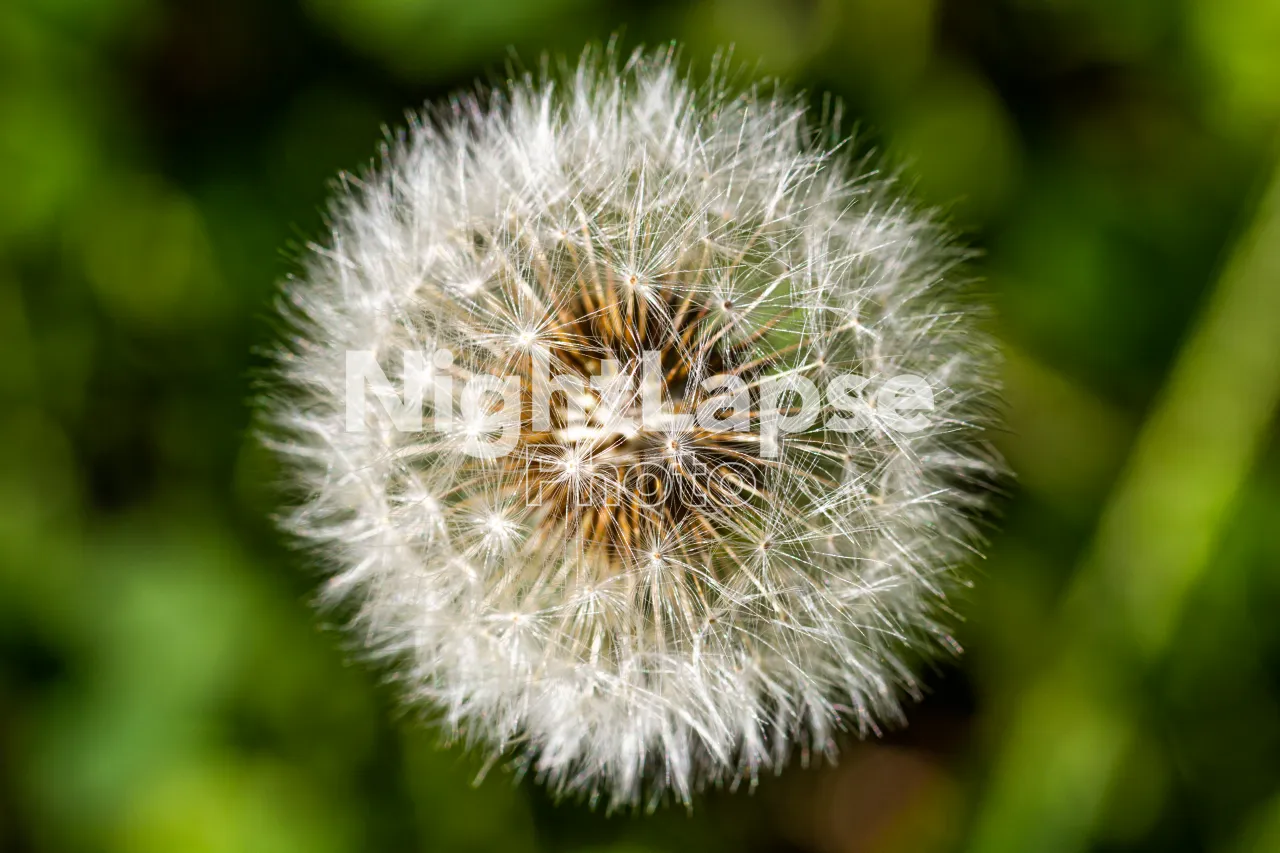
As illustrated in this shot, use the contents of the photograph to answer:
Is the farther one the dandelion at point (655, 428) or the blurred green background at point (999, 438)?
the blurred green background at point (999, 438)

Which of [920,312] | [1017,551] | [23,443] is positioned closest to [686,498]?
[920,312]

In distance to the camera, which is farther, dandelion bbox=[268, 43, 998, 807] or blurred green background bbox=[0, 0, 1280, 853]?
blurred green background bbox=[0, 0, 1280, 853]

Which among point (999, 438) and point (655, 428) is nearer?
point (655, 428)

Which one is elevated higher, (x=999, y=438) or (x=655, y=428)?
(x=999, y=438)

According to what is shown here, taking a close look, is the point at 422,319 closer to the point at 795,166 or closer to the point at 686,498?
the point at 686,498
